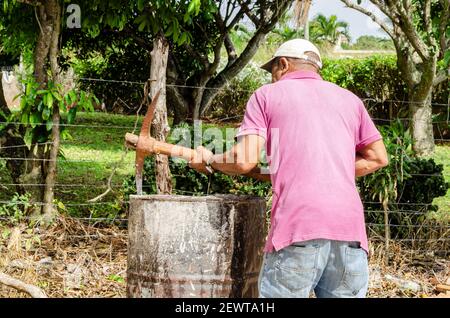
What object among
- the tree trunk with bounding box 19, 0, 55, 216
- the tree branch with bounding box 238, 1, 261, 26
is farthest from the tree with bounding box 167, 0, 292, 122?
the tree trunk with bounding box 19, 0, 55, 216

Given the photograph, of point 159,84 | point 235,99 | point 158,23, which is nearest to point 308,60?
point 159,84

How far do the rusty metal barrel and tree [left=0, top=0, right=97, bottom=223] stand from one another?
9.90 ft

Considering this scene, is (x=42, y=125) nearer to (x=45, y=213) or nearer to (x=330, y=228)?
(x=45, y=213)

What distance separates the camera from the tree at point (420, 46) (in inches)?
343

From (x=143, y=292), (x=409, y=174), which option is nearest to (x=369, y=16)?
(x=409, y=174)

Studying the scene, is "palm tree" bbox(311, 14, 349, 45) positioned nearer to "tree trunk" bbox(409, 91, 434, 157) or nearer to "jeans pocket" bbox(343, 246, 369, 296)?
"tree trunk" bbox(409, 91, 434, 157)

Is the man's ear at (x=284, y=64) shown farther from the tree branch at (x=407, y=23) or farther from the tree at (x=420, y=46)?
the tree branch at (x=407, y=23)

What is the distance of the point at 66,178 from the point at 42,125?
135 inches

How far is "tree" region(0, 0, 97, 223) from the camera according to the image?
691 cm

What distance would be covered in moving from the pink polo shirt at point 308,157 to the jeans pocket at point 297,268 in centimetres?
5

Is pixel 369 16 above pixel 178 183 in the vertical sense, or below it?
above

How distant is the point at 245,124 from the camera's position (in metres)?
3.37

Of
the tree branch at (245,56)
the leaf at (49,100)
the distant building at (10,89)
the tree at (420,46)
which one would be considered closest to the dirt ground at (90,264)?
the leaf at (49,100)

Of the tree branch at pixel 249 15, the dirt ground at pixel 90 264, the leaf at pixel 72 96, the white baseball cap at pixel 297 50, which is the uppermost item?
the tree branch at pixel 249 15
